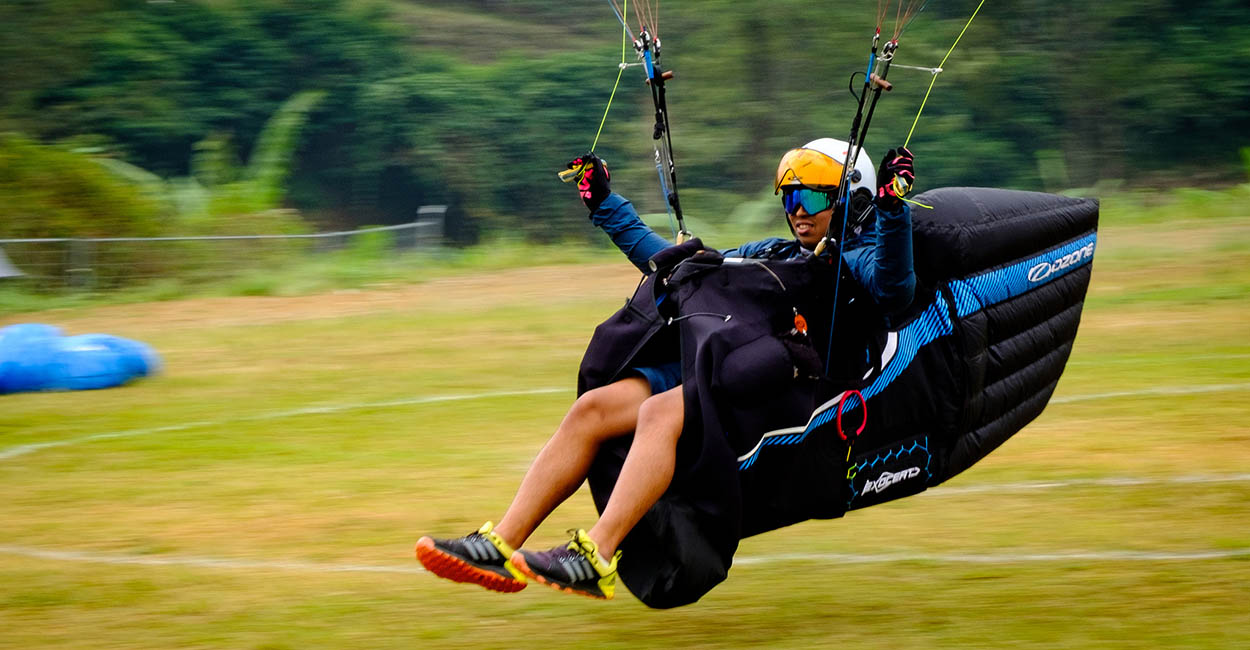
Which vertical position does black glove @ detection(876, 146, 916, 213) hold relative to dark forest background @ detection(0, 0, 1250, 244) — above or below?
below

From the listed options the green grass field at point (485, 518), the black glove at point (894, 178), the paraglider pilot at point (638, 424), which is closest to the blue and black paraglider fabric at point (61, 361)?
the green grass field at point (485, 518)

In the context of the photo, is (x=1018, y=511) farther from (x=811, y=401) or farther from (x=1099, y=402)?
(x=1099, y=402)

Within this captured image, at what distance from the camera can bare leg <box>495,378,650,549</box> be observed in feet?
11.9

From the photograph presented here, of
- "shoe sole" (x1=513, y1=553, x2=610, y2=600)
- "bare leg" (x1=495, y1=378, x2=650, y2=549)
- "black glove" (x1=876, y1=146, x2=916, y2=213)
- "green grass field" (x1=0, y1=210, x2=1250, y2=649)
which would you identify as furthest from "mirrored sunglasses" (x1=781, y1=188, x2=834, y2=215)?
"shoe sole" (x1=513, y1=553, x2=610, y2=600)

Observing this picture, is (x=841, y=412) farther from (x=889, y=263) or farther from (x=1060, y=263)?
(x=1060, y=263)

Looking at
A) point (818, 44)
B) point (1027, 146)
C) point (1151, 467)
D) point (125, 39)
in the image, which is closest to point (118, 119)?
point (125, 39)

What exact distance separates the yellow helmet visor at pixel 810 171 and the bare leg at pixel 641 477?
81cm

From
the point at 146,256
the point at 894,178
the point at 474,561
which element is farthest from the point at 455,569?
the point at 146,256

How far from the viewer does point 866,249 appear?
3943 mm

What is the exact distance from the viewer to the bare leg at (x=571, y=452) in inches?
Result: 143

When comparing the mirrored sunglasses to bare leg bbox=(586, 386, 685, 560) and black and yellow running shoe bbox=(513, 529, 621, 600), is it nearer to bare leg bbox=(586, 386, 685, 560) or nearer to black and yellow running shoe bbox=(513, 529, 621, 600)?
bare leg bbox=(586, 386, 685, 560)

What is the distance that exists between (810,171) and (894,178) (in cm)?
47

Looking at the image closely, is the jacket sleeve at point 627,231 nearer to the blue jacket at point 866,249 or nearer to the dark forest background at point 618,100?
the blue jacket at point 866,249

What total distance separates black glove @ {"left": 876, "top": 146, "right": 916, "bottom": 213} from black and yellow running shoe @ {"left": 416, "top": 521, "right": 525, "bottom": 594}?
4.24 feet
